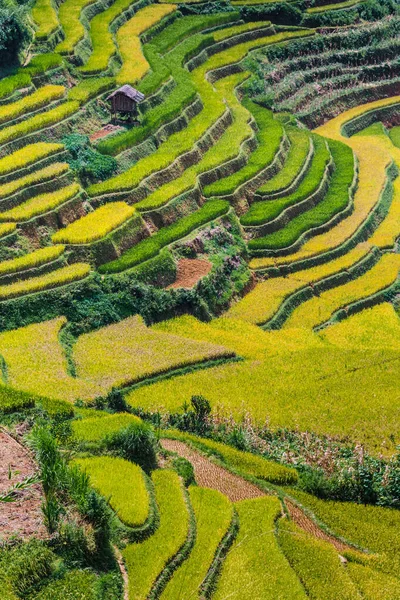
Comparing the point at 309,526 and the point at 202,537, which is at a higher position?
the point at 202,537

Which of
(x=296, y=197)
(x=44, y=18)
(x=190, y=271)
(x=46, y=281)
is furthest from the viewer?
(x=44, y=18)

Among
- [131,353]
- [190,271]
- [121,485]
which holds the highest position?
[190,271]

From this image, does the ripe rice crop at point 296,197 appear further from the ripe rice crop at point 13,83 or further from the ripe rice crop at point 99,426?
the ripe rice crop at point 99,426

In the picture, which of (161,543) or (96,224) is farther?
(96,224)

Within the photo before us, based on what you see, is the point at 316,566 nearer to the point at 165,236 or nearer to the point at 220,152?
the point at 165,236

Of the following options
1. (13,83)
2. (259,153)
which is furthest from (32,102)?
(259,153)

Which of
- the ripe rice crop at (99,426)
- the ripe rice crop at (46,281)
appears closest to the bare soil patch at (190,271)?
the ripe rice crop at (46,281)
